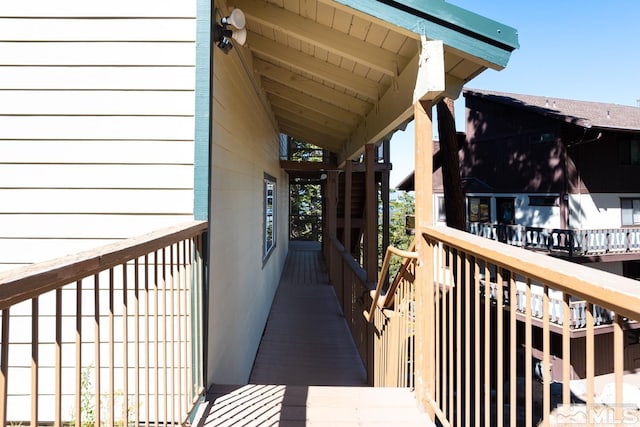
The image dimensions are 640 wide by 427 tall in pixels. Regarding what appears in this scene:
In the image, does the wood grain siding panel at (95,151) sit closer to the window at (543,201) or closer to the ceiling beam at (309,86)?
the ceiling beam at (309,86)

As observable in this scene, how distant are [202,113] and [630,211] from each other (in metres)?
13.6

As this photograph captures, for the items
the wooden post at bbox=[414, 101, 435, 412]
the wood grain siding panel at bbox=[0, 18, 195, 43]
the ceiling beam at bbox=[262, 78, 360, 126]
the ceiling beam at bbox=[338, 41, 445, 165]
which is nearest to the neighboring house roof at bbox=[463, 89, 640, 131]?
the ceiling beam at bbox=[262, 78, 360, 126]

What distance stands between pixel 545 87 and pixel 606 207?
23.8 m

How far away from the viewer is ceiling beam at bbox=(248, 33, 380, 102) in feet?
11.4

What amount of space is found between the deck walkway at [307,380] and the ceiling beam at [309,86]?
294 cm

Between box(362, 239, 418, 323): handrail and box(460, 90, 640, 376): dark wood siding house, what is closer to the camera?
box(362, 239, 418, 323): handrail

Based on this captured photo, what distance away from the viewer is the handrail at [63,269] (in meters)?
0.76

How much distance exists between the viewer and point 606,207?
36.2 feet

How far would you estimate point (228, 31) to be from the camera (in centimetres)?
245

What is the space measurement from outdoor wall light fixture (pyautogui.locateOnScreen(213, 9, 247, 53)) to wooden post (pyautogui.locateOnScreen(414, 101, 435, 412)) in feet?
3.92

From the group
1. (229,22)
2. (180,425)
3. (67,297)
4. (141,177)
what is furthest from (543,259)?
(67,297)

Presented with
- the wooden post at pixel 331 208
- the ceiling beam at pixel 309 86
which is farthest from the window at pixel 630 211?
the ceiling beam at pixel 309 86

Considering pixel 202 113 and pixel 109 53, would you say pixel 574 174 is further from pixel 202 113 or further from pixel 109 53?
Answer: pixel 109 53

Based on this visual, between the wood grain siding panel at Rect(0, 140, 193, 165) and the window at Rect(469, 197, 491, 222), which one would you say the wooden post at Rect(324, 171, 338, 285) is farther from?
the window at Rect(469, 197, 491, 222)
